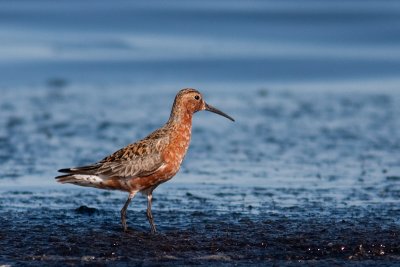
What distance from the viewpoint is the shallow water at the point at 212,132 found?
8875mm

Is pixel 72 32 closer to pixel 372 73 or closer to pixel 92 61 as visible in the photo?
pixel 92 61

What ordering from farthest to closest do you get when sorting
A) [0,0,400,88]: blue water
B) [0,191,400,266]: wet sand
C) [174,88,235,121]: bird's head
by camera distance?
[0,0,400,88]: blue water, [174,88,235,121]: bird's head, [0,191,400,266]: wet sand

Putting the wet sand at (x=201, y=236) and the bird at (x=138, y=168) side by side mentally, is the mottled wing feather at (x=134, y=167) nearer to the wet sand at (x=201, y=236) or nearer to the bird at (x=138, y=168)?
the bird at (x=138, y=168)

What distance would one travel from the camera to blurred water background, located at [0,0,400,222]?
11.9 metres

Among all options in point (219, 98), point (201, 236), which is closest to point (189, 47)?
point (219, 98)

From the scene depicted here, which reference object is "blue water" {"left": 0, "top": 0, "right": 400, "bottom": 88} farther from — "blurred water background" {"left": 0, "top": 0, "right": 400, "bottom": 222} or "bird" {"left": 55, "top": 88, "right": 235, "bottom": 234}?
"bird" {"left": 55, "top": 88, "right": 235, "bottom": 234}

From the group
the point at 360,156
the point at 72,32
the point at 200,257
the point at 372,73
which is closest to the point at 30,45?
the point at 72,32

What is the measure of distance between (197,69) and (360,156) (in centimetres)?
728

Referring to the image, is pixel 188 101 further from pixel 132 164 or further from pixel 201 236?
pixel 201 236

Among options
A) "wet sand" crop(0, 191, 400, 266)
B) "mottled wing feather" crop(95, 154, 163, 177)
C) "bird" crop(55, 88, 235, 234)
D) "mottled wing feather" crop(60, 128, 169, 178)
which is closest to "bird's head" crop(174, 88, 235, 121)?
"bird" crop(55, 88, 235, 234)

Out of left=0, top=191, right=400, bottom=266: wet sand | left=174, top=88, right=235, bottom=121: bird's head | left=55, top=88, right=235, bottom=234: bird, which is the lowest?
left=0, top=191, right=400, bottom=266: wet sand

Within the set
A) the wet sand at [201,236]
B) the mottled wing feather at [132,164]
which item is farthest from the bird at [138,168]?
the wet sand at [201,236]

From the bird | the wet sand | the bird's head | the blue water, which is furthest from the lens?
the blue water

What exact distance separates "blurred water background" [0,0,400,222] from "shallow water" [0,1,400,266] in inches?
1.6
